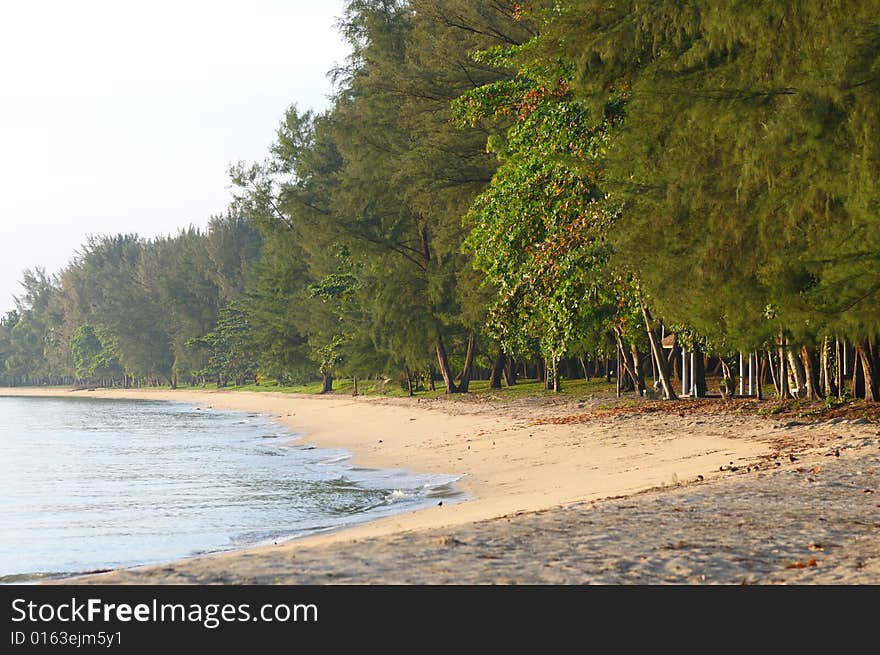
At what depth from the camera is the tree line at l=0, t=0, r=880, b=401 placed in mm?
13102

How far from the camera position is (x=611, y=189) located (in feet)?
68.9

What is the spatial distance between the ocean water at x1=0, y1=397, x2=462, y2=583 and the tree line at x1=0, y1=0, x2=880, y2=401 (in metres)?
6.18

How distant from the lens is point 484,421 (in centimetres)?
2911

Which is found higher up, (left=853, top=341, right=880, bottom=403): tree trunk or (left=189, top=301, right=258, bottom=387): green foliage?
(left=189, top=301, right=258, bottom=387): green foliage

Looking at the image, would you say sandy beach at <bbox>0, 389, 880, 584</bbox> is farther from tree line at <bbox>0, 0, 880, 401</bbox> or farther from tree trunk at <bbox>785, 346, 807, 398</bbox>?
tree trunk at <bbox>785, 346, 807, 398</bbox>

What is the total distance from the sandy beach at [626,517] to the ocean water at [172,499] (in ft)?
4.16

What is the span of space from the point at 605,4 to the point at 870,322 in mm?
7024

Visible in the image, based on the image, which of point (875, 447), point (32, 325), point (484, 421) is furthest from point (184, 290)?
point (875, 447)

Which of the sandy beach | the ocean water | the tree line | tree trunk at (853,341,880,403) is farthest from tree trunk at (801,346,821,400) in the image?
the ocean water

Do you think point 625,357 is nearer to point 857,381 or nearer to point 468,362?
point 857,381

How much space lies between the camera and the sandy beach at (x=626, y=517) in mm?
7043

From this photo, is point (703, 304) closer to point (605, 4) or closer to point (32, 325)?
point (605, 4)

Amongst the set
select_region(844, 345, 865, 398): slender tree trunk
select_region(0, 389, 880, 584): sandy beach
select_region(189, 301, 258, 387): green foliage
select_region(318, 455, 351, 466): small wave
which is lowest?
select_region(318, 455, 351, 466): small wave

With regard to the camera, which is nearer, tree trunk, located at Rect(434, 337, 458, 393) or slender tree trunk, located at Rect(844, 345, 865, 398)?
slender tree trunk, located at Rect(844, 345, 865, 398)
